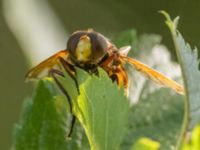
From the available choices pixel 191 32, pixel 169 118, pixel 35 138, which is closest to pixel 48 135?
pixel 35 138

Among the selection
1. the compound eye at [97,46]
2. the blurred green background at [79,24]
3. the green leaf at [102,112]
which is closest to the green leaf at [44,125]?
the compound eye at [97,46]

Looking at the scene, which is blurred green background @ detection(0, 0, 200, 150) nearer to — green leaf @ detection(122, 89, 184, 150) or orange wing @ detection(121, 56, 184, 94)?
green leaf @ detection(122, 89, 184, 150)

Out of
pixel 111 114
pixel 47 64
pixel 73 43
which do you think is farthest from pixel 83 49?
pixel 111 114

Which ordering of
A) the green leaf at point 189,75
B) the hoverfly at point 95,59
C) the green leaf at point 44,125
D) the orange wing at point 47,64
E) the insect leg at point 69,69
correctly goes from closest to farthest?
the green leaf at point 189,75 < the insect leg at point 69,69 < the green leaf at point 44,125 < the hoverfly at point 95,59 < the orange wing at point 47,64

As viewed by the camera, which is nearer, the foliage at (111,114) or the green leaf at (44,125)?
the foliage at (111,114)

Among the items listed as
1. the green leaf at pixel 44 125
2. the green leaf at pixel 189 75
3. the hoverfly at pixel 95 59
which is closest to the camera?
the green leaf at pixel 189 75

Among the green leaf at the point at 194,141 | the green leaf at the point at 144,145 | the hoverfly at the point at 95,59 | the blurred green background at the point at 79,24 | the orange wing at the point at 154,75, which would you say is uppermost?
the green leaf at the point at 144,145

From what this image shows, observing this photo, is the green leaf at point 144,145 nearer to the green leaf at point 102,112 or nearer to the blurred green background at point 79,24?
the green leaf at point 102,112
